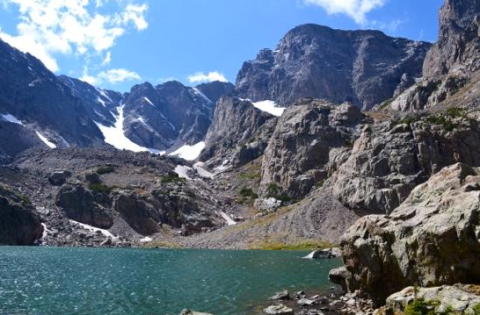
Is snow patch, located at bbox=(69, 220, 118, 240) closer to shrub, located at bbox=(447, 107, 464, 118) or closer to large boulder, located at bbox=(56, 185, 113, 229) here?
large boulder, located at bbox=(56, 185, 113, 229)

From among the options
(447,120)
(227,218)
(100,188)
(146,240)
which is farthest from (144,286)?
(100,188)

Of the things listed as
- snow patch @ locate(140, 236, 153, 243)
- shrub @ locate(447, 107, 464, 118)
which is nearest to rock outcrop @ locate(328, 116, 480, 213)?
shrub @ locate(447, 107, 464, 118)

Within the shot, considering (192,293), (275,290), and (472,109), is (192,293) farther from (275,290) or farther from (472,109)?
(472,109)

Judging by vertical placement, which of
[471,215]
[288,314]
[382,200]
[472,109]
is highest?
[472,109]

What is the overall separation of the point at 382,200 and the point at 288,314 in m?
103

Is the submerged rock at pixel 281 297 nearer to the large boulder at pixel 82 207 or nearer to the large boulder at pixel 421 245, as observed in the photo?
the large boulder at pixel 421 245

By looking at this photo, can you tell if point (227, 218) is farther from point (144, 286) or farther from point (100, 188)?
point (144, 286)

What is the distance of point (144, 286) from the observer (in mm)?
53156

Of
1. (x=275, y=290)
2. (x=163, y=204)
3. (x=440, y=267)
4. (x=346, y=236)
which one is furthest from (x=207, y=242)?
(x=440, y=267)

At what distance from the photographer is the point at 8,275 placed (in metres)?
60.4

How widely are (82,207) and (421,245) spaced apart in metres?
161

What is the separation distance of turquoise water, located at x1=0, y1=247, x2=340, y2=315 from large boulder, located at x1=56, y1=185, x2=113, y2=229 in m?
89.9

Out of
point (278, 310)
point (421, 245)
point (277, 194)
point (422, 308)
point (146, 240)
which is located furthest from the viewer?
point (277, 194)

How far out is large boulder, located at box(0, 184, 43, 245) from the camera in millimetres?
145875
